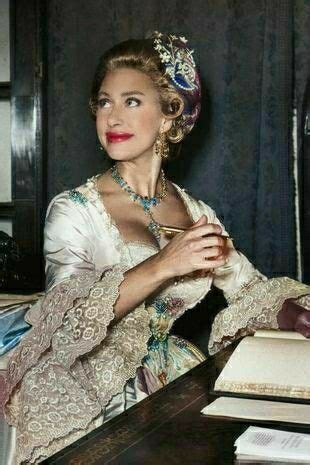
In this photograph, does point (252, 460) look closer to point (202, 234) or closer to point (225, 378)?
point (225, 378)

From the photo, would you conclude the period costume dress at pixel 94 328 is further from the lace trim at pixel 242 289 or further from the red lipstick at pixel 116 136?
the red lipstick at pixel 116 136

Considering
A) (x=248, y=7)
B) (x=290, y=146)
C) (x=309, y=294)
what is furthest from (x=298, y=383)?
(x=248, y=7)

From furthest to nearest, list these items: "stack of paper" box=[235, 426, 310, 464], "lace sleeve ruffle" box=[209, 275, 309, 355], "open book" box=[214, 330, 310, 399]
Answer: "lace sleeve ruffle" box=[209, 275, 309, 355] < "open book" box=[214, 330, 310, 399] < "stack of paper" box=[235, 426, 310, 464]

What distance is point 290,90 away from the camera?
317 cm

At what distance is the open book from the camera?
148 cm

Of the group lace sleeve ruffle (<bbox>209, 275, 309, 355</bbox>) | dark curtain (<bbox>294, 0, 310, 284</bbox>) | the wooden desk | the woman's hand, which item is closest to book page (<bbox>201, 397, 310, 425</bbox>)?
the wooden desk

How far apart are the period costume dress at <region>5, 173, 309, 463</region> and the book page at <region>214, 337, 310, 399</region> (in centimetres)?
45

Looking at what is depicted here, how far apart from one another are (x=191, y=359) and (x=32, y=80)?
5.04 ft

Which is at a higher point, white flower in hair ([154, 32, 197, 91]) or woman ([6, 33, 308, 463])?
white flower in hair ([154, 32, 197, 91])

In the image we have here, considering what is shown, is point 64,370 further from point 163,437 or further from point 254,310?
point 163,437

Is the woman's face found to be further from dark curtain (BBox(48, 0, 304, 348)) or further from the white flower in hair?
dark curtain (BBox(48, 0, 304, 348))

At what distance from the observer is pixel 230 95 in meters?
3.25

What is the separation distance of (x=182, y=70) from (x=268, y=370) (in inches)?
45.0

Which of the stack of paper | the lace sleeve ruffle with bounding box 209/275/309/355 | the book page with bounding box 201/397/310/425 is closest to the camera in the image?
the stack of paper
